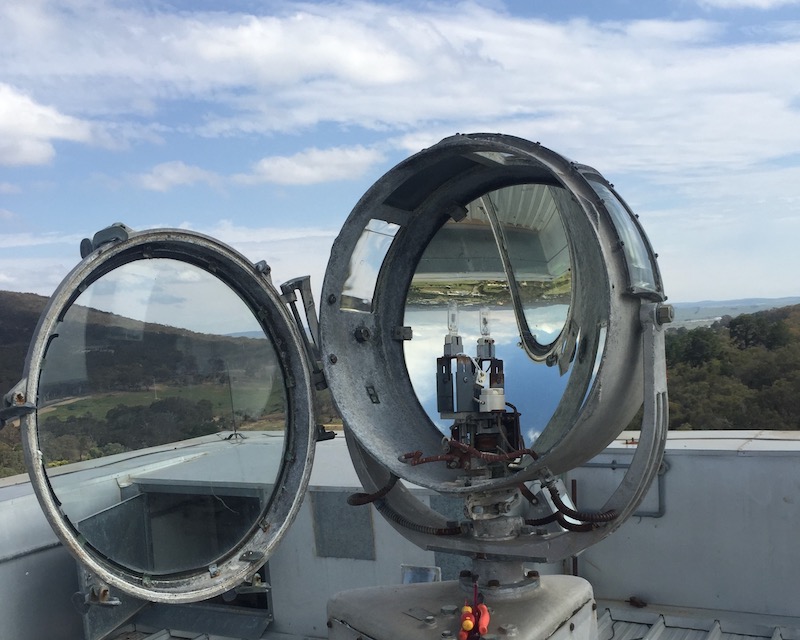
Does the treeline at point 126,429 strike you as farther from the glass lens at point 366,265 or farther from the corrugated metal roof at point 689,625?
the corrugated metal roof at point 689,625

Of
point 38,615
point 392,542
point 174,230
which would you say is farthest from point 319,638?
point 174,230

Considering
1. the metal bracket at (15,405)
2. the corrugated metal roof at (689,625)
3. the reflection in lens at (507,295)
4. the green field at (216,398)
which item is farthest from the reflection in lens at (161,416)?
the corrugated metal roof at (689,625)

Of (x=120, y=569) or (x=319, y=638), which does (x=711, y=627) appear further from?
(x=120, y=569)

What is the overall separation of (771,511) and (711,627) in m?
0.62

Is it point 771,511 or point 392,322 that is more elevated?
point 392,322

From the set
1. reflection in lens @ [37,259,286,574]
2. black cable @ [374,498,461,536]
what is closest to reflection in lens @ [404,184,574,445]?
black cable @ [374,498,461,536]

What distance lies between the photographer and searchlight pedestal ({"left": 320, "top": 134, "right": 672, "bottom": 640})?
8.27 ft

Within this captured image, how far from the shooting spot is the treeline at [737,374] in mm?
13086

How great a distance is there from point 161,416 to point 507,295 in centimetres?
135

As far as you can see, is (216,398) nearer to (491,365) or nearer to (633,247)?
(491,365)

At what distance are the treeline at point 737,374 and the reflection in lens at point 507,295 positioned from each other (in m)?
9.51

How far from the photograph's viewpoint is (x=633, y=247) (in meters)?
2.60

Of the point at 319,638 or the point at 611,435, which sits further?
the point at 319,638

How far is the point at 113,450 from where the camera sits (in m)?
2.94
